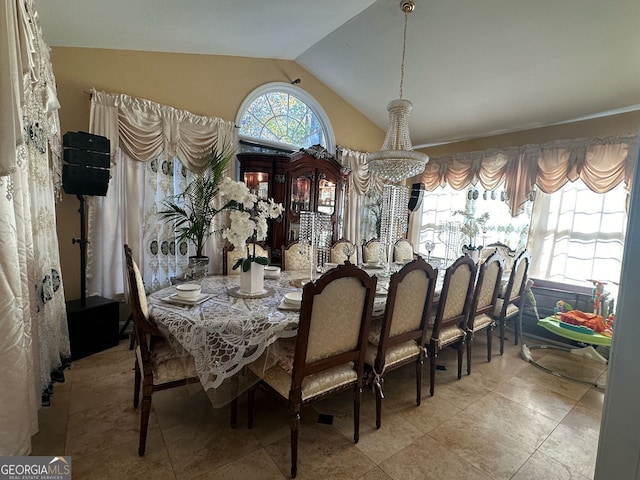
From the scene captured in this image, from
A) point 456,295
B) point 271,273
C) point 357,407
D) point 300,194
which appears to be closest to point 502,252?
point 456,295

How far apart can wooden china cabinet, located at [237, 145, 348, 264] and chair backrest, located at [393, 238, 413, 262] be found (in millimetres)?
1055

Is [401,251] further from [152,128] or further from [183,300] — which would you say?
[152,128]

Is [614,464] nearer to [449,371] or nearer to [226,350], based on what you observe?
[226,350]

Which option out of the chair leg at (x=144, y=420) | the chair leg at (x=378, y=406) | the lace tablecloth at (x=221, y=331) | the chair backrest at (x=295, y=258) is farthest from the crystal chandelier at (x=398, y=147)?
the chair leg at (x=144, y=420)

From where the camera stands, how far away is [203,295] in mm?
1878

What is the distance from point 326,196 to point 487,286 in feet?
7.45

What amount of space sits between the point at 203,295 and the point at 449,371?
2.09 m

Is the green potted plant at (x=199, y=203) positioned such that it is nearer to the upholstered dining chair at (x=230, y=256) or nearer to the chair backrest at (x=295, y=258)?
the upholstered dining chair at (x=230, y=256)

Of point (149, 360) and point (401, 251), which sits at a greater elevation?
point (401, 251)

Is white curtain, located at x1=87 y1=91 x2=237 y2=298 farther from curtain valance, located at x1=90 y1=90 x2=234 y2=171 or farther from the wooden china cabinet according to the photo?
the wooden china cabinet

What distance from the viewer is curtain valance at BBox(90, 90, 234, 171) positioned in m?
2.83

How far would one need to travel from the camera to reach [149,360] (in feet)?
5.08

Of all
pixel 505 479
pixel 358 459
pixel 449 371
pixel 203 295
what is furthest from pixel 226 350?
pixel 449 371

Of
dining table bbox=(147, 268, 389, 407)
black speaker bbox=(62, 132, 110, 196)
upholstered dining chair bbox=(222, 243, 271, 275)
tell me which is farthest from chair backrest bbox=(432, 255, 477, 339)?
black speaker bbox=(62, 132, 110, 196)
